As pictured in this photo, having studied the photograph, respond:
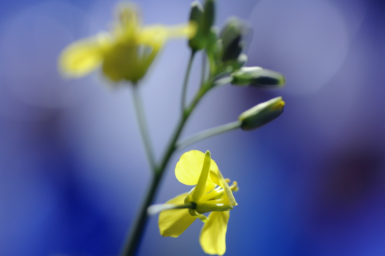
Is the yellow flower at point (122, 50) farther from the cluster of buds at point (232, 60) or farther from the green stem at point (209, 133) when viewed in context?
the green stem at point (209, 133)

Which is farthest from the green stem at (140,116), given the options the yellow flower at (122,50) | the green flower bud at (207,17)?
the green flower bud at (207,17)

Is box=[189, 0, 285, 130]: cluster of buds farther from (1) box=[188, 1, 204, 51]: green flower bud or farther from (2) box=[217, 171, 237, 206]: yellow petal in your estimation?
(2) box=[217, 171, 237, 206]: yellow petal

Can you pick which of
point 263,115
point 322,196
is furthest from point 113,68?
point 322,196

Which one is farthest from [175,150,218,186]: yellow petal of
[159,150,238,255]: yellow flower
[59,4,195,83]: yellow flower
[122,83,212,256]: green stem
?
[59,4,195,83]: yellow flower

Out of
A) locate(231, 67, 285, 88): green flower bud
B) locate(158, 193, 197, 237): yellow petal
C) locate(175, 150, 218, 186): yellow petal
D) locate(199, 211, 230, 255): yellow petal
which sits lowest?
locate(199, 211, 230, 255): yellow petal

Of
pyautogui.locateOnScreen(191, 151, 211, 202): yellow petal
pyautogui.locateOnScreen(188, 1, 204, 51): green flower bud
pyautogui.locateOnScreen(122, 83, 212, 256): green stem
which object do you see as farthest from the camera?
pyautogui.locateOnScreen(188, 1, 204, 51): green flower bud

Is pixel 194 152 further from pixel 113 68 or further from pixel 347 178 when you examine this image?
pixel 347 178
